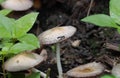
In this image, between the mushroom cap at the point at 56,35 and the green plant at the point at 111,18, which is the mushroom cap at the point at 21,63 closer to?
the mushroom cap at the point at 56,35

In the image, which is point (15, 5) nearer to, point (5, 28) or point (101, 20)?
point (5, 28)

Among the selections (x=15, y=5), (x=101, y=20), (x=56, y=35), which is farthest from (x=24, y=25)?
(x=15, y=5)

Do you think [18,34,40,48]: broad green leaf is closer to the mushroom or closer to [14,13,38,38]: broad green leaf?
[14,13,38,38]: broad green leaf

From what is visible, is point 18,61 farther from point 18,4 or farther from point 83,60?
point 18,4

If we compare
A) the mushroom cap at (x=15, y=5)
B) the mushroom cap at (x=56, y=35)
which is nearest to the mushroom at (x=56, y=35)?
the mushroom cap at (x=56, y=35)

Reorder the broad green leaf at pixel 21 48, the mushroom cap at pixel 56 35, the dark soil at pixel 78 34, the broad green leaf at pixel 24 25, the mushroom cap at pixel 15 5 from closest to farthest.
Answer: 1. the broad green leaf at pixel 21 48
2. the broad green leaf at pixel 24 25
3. the mushroom cap at pixel 56 35
4. the dark soil at pixel 78 34
5. the mushroom cap at pixel 15 5
